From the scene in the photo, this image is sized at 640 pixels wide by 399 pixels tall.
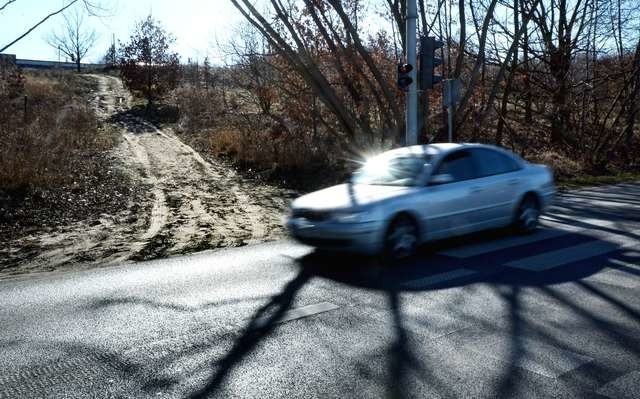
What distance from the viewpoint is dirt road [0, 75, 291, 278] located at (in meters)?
9.58

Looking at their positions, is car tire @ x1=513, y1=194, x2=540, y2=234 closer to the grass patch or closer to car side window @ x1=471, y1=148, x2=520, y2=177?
car side window @ x1=471, y1=148, x2=520, y2=177

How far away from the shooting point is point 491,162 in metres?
9.87

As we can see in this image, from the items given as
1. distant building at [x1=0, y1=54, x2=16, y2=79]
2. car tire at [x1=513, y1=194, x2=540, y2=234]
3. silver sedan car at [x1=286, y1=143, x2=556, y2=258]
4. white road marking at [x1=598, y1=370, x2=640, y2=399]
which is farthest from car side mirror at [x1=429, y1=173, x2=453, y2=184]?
distant building at [x1=0, y1=54, x2=16, y2=79]

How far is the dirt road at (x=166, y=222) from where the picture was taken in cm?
958

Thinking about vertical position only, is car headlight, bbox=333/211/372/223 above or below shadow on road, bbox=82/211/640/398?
above

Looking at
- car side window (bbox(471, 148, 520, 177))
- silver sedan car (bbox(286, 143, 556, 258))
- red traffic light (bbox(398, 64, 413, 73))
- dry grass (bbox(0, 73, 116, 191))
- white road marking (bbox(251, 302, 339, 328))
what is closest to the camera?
white road marking (bbox(251, 302, 339, 328))

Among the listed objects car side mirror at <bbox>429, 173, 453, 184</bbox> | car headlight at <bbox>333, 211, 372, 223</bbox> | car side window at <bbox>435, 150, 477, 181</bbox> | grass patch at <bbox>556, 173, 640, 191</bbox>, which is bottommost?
grass patch at <bbox>556, 173, 640, 191</bbox>

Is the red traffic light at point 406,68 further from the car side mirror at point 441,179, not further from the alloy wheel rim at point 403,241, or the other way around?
the alloy wheel rim at point 403,241

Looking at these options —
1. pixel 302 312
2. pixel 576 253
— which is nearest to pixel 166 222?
pixel 302 312

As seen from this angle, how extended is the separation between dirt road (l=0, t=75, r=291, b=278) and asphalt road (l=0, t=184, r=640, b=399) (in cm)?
107

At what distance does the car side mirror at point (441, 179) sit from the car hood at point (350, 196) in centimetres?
40

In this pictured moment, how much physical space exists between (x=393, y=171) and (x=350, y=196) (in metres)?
1.02

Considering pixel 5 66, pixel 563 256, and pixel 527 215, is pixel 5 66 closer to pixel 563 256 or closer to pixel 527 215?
pixel 527 215

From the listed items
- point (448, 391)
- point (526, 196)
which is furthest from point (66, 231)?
point (448, 391)
